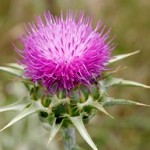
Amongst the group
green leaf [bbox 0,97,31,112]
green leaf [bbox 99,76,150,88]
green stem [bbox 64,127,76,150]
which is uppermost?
green leaf [bbox 0,97,31,112]

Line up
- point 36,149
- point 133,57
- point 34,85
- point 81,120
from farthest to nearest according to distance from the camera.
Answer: point 133,57, point 36,149, point 34,85, point 81,120

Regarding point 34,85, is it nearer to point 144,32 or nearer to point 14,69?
point 14,69

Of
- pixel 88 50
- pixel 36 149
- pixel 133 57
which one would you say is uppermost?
pixel 88 50

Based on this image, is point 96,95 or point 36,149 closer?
point 96,95

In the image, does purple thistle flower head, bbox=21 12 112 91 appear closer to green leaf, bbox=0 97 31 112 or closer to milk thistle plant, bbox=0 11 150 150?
milk thistle plant, bbox=0 11 150 150

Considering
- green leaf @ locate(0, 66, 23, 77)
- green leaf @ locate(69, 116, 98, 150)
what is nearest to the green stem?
green leaf @ locate(69, 116, 98, 150)

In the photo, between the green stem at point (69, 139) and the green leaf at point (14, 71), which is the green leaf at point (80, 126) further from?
the green leaf at point (14, 71)

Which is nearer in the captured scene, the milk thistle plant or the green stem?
the milk thistle plant

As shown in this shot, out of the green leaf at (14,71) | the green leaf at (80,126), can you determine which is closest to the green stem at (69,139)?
the green leaf at (80,126)

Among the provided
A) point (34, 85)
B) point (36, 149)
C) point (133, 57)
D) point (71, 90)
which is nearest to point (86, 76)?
point (71, 90)
